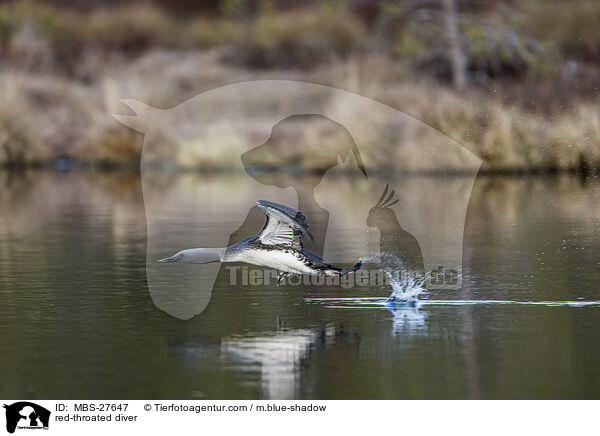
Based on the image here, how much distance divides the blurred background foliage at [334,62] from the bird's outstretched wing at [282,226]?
1760 centimetres

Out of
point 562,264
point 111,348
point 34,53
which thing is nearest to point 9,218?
point 562,264

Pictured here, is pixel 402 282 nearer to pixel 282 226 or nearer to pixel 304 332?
pixel 304 332

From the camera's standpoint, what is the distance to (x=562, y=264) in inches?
551

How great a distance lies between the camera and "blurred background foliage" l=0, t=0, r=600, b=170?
28.7 meters

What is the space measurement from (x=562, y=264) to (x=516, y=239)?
254 cm

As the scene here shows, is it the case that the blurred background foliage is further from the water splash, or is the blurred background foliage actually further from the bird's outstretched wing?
the bird's outstretched wing

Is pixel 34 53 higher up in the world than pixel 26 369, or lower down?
higher up

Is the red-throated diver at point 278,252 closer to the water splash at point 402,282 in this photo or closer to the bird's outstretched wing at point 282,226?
the bird's outstretched wing at point 282,226

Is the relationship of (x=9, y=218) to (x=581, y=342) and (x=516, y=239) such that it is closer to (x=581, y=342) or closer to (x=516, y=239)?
(x=516, y=239)

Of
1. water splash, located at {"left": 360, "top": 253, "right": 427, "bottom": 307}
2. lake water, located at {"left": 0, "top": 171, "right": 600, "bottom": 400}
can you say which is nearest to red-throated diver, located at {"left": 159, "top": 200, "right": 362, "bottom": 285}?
lake water, located at {"left": 0, "top": 171, "right": 600, "bottom": 400}

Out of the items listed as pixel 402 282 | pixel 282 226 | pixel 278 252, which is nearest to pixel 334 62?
pixel 402 282

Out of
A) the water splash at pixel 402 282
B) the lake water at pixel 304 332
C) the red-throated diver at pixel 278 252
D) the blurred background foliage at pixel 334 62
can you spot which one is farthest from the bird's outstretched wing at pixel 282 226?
the blurred background foliage at pixel 334 62

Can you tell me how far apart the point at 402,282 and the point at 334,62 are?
100 ft

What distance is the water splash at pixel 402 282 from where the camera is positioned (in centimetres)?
1178
